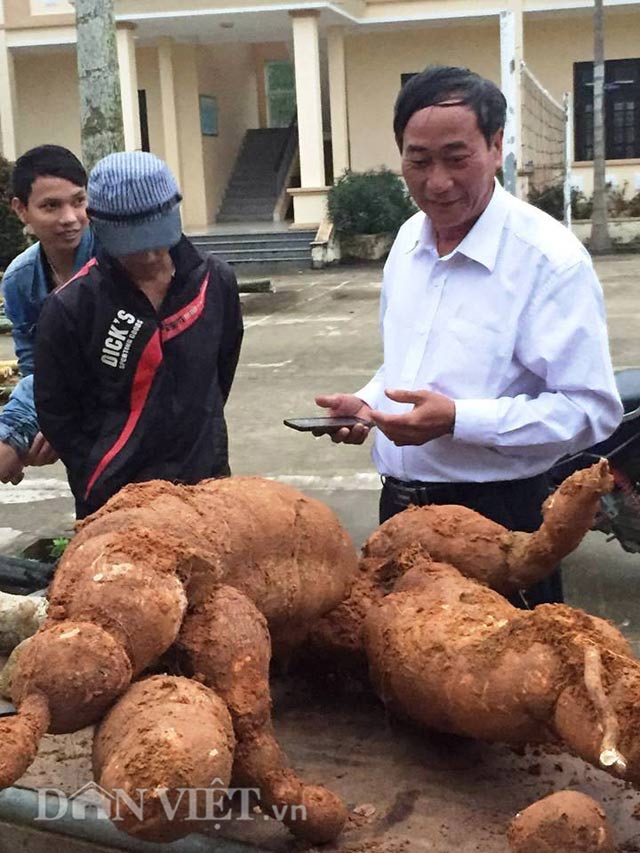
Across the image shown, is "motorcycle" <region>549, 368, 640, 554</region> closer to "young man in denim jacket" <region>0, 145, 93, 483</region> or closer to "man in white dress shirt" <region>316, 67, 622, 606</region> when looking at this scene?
"man in white dress shirt" <region>316, 67, 622, 606</region>

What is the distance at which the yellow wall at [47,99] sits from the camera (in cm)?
2044

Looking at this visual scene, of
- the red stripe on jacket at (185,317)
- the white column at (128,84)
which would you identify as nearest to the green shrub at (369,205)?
the white column at (128,84)

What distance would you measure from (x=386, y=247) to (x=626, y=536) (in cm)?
1454

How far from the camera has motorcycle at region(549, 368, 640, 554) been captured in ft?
11.8

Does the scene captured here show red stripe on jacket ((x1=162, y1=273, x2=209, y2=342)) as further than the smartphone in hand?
Yes

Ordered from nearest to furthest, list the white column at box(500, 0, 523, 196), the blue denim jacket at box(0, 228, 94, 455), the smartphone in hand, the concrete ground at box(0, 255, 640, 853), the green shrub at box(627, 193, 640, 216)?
the concrete ground at box(0, 255, 640, 853) < the smartphone in hand < the blue denim jacket at box(0, 228, 94, 455) < the white column at box(500, 0, 523, 196) < the green shrub at box(627, 193, 640, 216)

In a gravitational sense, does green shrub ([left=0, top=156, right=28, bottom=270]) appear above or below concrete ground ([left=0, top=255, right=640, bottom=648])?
above

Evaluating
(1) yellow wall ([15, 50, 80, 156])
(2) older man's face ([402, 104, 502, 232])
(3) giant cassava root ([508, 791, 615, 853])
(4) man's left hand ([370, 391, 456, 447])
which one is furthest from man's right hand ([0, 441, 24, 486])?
(1) yellow wall ([15, 50, 80, 156])

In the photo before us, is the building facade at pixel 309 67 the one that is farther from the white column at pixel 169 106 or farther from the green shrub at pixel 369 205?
the green shrub at pixel 369 205

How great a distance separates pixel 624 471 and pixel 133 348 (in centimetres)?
206

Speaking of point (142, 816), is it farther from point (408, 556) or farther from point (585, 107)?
point (585, 107)

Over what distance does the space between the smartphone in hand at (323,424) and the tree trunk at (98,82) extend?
5.21m

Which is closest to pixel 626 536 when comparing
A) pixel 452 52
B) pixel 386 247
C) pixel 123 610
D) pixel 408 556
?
pixel 408 556

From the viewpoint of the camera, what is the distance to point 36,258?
2.99 metres
